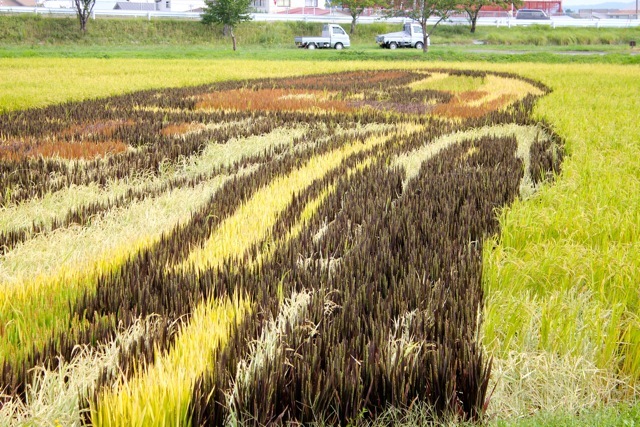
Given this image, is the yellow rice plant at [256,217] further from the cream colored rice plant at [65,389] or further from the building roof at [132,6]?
the building roof at [132,6]

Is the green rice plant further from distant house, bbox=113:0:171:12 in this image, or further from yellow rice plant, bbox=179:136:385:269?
distant house, bbox=113:0:171:12

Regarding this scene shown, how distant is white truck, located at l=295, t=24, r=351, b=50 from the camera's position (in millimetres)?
36562

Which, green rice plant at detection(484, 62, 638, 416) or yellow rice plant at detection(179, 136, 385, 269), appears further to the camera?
yellow rice plant at detection(179, 136, 385, 269)

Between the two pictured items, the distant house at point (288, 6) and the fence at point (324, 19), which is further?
the distant house at point (288, 6)

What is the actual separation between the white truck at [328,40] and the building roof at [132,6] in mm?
26639

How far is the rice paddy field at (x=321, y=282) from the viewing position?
165 cm

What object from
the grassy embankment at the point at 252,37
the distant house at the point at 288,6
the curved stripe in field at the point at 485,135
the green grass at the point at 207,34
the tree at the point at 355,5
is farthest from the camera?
the distant house at the point at 288,6

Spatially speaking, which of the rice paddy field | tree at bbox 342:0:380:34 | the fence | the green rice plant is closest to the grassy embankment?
tree at bbox 342:0:380:34

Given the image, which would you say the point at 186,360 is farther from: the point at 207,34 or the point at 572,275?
the point at 207,34

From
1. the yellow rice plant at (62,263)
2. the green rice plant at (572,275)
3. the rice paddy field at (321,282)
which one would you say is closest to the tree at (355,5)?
the rice paddy field at (321,282)

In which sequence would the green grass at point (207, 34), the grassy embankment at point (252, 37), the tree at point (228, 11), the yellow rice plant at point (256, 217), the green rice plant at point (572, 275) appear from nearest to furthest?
1. the green rice plant at point (572, 275)
2. the yellow rice plant at point (256, 217)
3. the grassy embankment at point (252, 37)
4. the tree at point (228, 11)
5. the green grass at point (207, 34)

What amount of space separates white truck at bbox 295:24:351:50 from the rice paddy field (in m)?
32.0

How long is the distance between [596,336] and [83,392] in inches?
62.9

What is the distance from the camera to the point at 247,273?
2.46 meters
